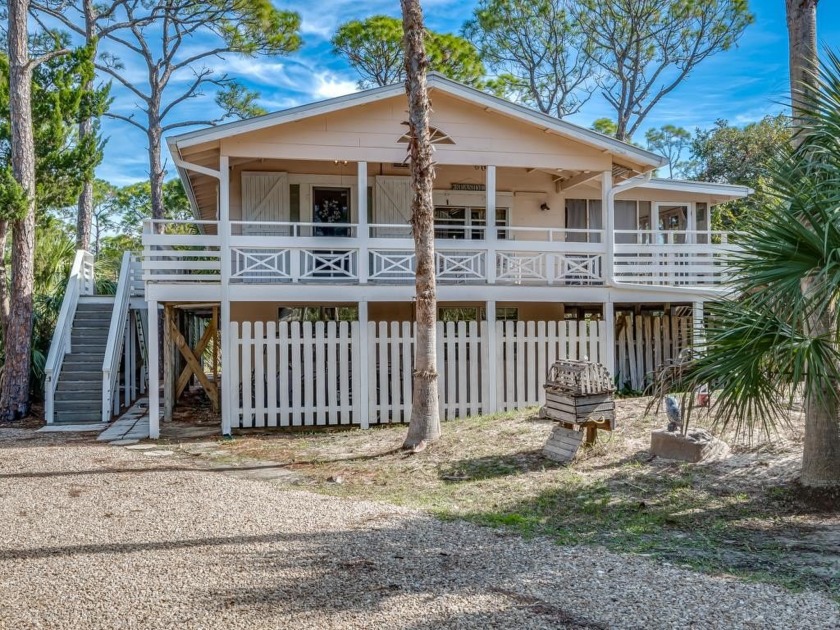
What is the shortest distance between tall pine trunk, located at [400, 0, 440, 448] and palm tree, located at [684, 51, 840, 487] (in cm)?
408

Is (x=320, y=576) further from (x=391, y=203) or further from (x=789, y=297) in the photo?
(x=391, y=203)

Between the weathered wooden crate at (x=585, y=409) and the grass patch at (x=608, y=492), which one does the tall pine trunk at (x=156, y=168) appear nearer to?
the grass patch at (x=608, y=492)

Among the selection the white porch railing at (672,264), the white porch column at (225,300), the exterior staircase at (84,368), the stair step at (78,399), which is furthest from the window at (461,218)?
the stair step at (78,399)

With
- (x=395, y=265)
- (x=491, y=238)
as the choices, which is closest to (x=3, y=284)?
(x=395, y=265)

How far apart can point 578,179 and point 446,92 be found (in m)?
4.18

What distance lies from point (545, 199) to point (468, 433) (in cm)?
797

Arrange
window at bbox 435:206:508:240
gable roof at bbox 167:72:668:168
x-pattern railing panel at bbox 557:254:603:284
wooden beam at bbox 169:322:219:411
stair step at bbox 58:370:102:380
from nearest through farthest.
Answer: gable roof at bbox 167:72:668:168
x-pattern railing panel at bbox 557:254:603:284
wooden beam at bbox 169:322:219:411
stair step at bbox 58:370:102:380
window at bbox 435:206:508:240

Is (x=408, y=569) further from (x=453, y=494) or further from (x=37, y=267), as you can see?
(x=37, y=267)

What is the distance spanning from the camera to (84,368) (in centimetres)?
1420

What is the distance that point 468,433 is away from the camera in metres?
10.2

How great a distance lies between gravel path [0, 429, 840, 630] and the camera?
3986 mm

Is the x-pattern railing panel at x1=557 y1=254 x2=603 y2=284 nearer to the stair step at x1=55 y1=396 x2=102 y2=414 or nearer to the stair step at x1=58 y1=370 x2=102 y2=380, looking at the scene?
the stair step at x1=55 y1=396 x2=102 y2=414

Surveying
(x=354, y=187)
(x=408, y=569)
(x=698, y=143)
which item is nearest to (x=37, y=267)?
(x=354, y=187)

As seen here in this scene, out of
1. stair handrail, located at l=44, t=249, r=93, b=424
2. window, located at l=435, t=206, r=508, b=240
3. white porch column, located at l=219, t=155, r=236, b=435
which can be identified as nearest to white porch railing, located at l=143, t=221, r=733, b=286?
white porch column, located at l=219, t=155, r=236, b=435
